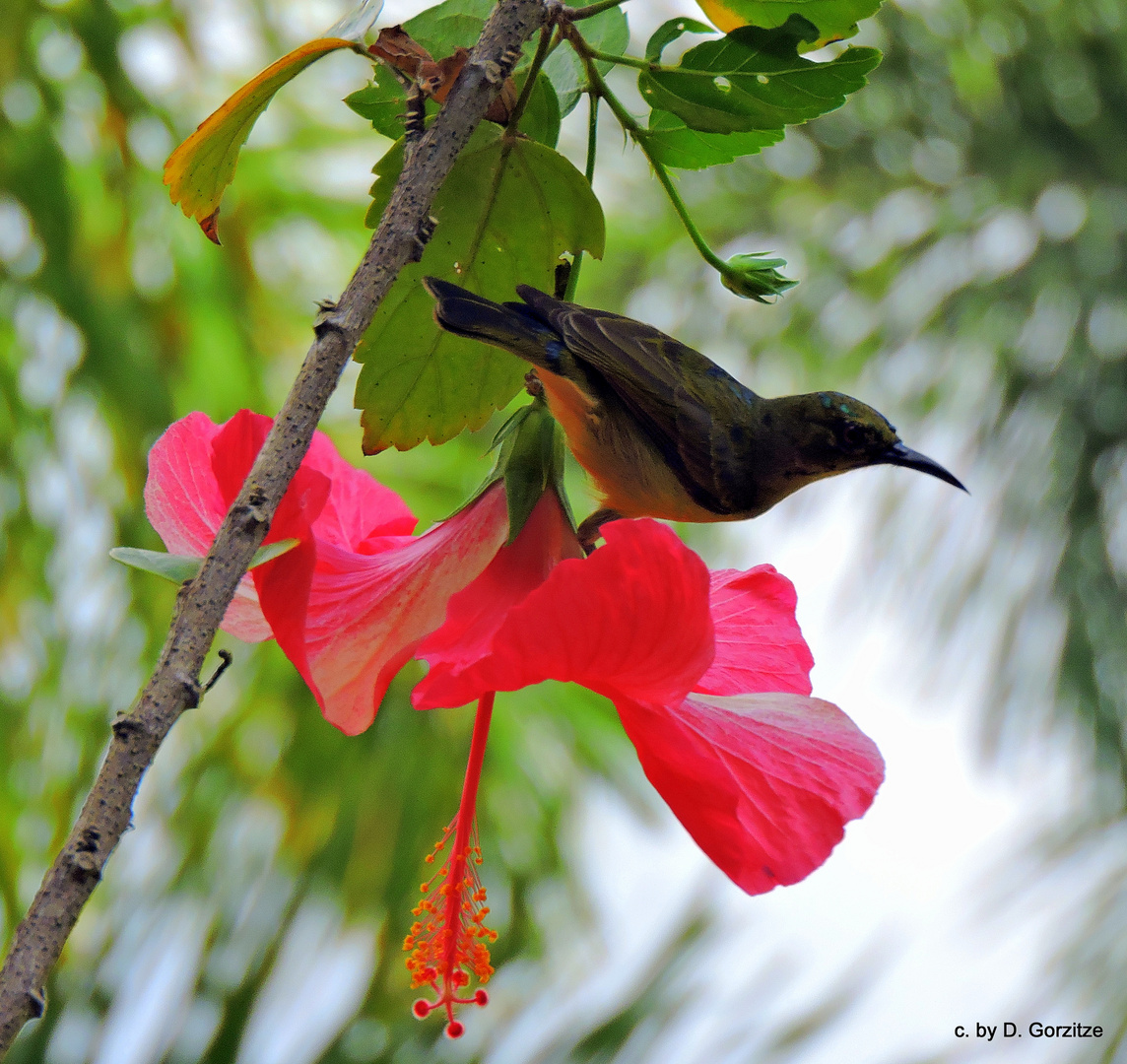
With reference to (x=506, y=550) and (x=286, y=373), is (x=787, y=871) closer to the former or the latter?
(x=506, y=550)

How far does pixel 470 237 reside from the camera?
34 cm

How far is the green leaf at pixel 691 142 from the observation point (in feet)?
1.13

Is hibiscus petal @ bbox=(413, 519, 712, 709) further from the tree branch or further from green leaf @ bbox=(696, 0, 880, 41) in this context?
green leaf @ bbox=(696, 0, 880, 41)

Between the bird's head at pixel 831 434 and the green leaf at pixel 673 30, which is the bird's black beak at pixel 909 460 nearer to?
the bird's head at pixel 831 434

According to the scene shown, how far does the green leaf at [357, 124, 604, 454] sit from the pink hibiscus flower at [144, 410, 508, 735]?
0.03 meters

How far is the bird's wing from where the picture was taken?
490 mm

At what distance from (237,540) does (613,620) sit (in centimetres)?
9

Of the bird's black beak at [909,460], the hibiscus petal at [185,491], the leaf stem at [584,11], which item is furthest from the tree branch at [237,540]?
the bird's black beak at [909,460]

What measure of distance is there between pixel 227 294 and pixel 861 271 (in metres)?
1.01

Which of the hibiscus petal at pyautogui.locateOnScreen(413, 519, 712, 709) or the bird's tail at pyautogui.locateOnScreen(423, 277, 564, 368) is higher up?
the bird's tail at pyautogui.locateOnScreen(423, 277, 564, 368)

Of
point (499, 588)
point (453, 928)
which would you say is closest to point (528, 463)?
point (499, 588)

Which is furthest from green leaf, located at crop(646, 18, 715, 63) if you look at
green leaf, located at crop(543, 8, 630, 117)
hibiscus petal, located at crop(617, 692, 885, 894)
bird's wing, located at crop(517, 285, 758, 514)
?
hibiscus petal, located at crop(617, 692, 885, 894)

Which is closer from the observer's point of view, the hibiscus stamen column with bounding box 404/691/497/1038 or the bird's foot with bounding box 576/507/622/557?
the hibiscus stamen column with bounding box 404/691/497/1038

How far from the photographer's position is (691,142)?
0.35 metres
